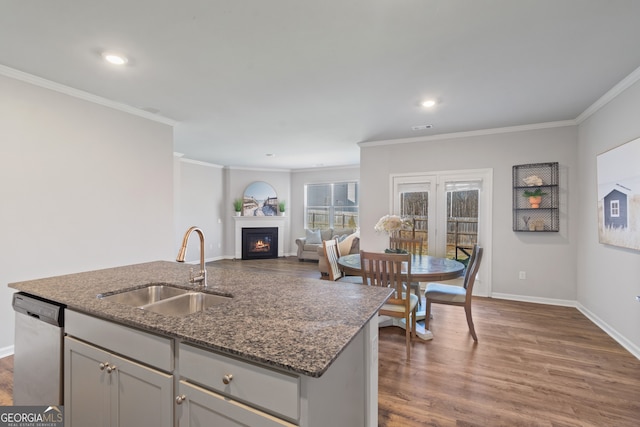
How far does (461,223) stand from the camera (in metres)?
4.67

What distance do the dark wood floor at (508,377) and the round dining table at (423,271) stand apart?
11cm

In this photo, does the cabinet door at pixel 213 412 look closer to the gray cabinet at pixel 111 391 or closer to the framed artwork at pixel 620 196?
the gray cabinet at pixel 111 391

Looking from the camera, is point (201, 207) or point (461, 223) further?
point (201, 207)

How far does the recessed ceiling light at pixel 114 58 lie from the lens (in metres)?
2.35

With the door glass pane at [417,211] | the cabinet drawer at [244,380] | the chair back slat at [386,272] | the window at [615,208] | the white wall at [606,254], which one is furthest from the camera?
the door glass pane at [417,211]

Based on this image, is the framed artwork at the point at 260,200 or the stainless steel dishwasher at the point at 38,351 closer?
the stainless steel dishwasher at the point at 38,351

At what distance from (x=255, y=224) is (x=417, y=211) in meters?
4.73

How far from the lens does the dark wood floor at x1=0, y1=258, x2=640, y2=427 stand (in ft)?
6.23

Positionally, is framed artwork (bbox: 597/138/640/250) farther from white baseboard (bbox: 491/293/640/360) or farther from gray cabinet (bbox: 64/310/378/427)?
gray cabinet (bbox: 64/310/378/427)

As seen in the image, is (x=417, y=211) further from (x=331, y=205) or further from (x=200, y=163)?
(x=200, y=163)

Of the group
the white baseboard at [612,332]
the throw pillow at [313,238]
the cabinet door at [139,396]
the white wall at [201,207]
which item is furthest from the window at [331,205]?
the cabinet door at [139,396]

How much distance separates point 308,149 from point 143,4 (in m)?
4.16

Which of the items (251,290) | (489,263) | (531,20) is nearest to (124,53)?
(251,290)

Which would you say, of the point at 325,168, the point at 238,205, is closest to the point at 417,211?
the point at 325,168
